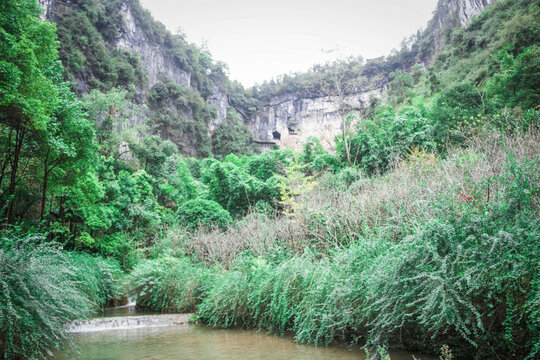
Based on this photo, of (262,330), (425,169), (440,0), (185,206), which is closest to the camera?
(262,330)

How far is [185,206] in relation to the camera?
47.7 ft

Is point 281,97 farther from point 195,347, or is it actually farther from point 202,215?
point 195,347

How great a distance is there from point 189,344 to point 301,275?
6.84ft

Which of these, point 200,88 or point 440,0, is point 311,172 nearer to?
point 200,88

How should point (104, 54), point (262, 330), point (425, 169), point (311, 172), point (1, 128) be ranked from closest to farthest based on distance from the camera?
point (262, 330), point (425, 169), point (1, 128), point (311, 172), point (104, 54)

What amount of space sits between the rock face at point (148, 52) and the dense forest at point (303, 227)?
55.3 feet

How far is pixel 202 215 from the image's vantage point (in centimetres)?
1376

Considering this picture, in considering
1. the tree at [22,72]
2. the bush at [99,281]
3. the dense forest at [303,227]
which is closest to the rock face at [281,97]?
the dense forest at [303,227]

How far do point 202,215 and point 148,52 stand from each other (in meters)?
32.5

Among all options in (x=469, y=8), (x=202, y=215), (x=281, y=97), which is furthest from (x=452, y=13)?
(x=202, y=215)

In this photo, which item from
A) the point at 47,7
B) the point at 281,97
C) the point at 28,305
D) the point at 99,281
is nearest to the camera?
the point at 28,305

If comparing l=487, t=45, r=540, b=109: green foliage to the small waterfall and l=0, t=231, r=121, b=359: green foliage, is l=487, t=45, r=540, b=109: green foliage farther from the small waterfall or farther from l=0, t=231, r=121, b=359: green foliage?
l=0, t=231, r=121, b=359: green foliage

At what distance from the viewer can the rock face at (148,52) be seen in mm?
35844

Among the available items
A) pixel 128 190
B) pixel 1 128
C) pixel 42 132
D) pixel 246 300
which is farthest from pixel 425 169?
pixel 128 190
